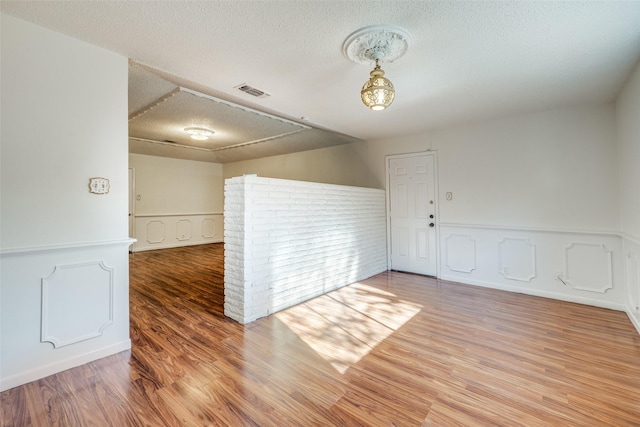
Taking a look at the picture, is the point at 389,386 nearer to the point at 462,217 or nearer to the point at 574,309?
the point at 574,309

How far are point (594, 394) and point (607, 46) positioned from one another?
8.52 feet

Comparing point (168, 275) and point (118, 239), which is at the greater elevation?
point (118, 239)

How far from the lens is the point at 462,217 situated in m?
4.60

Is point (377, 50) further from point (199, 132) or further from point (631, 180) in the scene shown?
point (199, 132)

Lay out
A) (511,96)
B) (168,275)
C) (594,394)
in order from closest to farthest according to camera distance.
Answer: (594,394) → (511,96) → (168,275)

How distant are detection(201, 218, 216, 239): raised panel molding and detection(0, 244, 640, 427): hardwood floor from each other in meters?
5.60

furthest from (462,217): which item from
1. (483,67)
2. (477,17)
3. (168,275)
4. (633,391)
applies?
(168,275)

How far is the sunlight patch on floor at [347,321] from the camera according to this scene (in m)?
2.49

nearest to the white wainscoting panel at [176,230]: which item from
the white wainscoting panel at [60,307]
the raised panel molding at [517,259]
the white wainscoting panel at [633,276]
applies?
the white wainscoting panel at [60,307]

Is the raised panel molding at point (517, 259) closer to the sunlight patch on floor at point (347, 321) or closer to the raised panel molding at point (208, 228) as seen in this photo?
the sunlight patch on floor at point (347, 321)

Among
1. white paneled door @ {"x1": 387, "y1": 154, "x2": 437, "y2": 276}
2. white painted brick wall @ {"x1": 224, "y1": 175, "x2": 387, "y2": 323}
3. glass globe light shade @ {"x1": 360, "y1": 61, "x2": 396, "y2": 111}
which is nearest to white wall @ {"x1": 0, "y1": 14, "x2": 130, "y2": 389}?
white painted brick wall @ {"x1": 224, "y1": 175, "x2": 387, "y2": 323}

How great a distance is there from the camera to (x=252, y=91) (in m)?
3.21

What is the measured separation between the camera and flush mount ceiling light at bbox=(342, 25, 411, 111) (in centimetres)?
205

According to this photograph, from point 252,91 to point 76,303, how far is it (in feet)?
8.41
